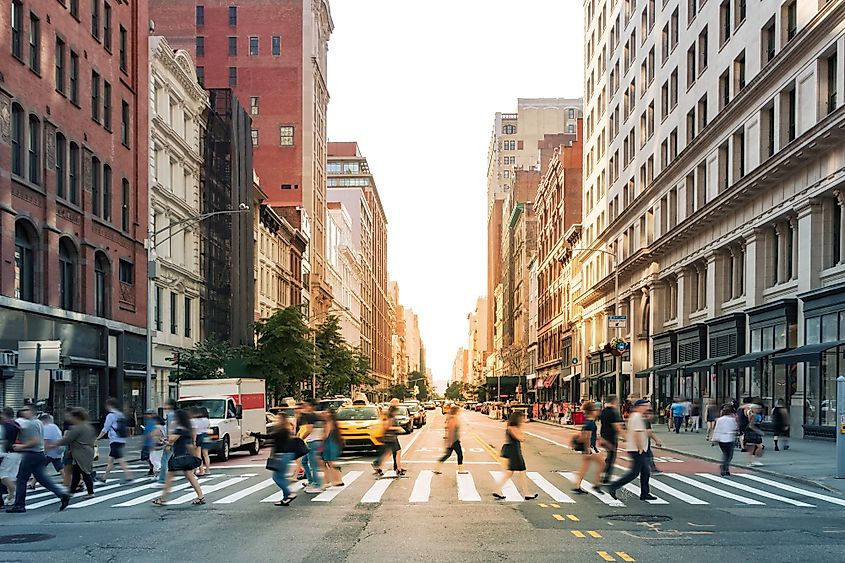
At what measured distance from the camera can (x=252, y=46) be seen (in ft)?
300

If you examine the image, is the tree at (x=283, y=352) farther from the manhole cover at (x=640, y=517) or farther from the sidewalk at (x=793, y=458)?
the manhole cover at (x=640, y=517)

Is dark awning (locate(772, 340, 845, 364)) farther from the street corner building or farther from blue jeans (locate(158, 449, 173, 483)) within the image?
the street corner building

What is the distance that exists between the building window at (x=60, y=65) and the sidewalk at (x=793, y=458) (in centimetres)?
2692

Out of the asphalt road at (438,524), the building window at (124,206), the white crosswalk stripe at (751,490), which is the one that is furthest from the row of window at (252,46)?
the white crosswalk stripe at (751,490)

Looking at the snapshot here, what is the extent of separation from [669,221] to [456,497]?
132 feet

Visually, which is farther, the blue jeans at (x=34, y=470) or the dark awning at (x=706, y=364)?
the dark awning at (x=706, y=364)

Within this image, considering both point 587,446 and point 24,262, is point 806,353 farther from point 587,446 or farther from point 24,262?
point 24,262

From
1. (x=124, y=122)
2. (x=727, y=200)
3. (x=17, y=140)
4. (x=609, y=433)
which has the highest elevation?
(x=124, y=122)

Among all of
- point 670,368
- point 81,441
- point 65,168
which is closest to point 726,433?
point 81,441

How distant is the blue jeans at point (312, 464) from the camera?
63.6ft

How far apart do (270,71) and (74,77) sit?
54.6 meters

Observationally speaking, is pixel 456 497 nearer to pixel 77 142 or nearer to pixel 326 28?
pixel 77 142

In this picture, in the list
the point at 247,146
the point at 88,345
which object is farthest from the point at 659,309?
the point at 88,345

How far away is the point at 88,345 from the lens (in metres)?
38.6
